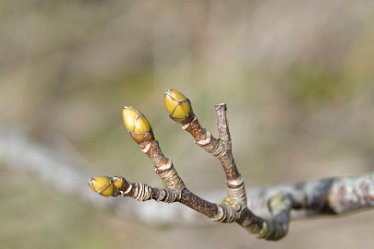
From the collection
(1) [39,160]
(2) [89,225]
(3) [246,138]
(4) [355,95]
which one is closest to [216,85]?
(3) [246,138]

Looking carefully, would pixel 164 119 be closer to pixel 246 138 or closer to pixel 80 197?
pixel 246 138

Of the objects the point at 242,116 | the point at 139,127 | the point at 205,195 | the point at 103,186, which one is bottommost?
the point at 103,186

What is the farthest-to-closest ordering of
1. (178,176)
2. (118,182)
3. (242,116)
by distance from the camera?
(242,116)
(178,176)
(118,182)

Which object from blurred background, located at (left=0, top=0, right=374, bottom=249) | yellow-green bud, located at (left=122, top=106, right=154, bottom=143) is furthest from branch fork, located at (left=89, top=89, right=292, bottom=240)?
blurred background, located at (left=0, top=0, right=374, bottom=249)

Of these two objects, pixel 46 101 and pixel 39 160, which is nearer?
pixel 39 160

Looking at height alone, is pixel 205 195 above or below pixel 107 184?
above

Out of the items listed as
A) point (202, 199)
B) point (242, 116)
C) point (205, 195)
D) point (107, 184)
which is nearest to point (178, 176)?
point (202, 199)

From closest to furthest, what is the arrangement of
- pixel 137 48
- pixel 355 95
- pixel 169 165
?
pixel 169 165, pixel 355 95, pixel 137 48

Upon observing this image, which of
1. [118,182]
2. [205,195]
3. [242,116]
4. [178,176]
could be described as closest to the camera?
[118,182]

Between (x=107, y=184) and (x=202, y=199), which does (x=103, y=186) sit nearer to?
(x=107, y=184)
